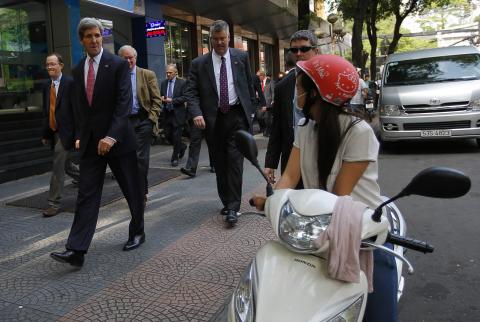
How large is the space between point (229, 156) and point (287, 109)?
147 cm

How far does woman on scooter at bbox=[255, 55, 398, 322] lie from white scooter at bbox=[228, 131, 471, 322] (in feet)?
0.92

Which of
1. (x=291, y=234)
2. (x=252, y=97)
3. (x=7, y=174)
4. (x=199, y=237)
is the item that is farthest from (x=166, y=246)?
(x=7, y=174)

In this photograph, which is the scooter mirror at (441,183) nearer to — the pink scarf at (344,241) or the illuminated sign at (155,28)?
the pink scarf at (344,241)

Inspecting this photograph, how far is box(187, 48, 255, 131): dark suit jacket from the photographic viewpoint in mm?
5125

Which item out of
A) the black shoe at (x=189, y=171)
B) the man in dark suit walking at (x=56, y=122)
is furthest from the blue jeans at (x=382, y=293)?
the black shoe at (x=189, y=171)

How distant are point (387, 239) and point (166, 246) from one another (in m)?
2.99

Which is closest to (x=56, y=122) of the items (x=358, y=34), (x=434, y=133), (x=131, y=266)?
(x=131, y=266)

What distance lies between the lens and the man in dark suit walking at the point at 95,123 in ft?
12.8

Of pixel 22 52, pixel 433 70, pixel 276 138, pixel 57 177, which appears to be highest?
pixel 22 52

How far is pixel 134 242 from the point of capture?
4.46 meters

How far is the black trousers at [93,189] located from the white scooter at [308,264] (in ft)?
7.80

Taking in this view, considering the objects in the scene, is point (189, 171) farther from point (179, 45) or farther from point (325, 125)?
point (179, 45)

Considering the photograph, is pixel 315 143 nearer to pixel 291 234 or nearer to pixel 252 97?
pixel 291 234

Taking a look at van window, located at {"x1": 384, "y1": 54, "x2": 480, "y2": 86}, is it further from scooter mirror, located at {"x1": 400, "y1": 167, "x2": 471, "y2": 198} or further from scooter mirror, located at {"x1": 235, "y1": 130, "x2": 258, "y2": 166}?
scooter mirror, located at {"x1": 400, "y1": 167, "x2": 471, "y2": 198}
